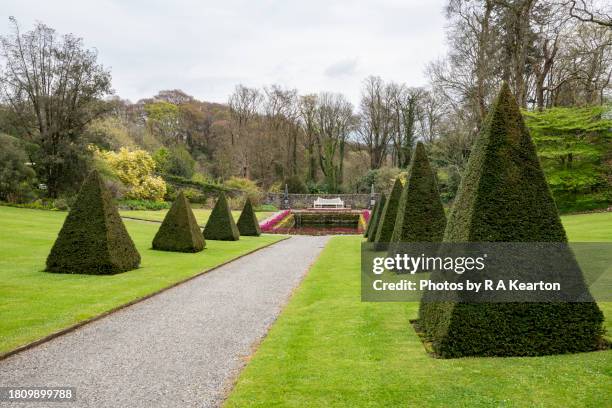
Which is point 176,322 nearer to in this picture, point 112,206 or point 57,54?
point 112,206

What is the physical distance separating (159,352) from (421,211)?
711 cm

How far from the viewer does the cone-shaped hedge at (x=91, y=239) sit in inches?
441

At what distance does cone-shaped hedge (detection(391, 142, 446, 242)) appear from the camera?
10500mm

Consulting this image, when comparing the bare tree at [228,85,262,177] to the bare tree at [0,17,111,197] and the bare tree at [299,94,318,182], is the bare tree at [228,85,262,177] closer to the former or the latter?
the bare tree at [299,94,318,182]

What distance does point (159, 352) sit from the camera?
590cm

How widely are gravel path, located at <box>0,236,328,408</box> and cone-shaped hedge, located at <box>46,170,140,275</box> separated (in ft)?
8.59

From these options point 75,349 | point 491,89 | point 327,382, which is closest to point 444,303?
point 327,382

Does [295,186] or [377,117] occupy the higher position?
[377,117]

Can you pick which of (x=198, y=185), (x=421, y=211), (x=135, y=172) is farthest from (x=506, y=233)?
(x=198, y=185)

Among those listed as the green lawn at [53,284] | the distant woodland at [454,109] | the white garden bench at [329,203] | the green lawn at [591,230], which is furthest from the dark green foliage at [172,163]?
the green lawn at [591,230]

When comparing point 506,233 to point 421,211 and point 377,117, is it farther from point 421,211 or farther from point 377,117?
point 377,117

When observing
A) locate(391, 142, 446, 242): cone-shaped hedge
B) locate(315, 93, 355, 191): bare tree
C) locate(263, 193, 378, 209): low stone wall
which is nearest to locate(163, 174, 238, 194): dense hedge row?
locate(263, 193, 378, 209): low stone wall

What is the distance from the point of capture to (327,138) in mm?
57406

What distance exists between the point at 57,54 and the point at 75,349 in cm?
3147
